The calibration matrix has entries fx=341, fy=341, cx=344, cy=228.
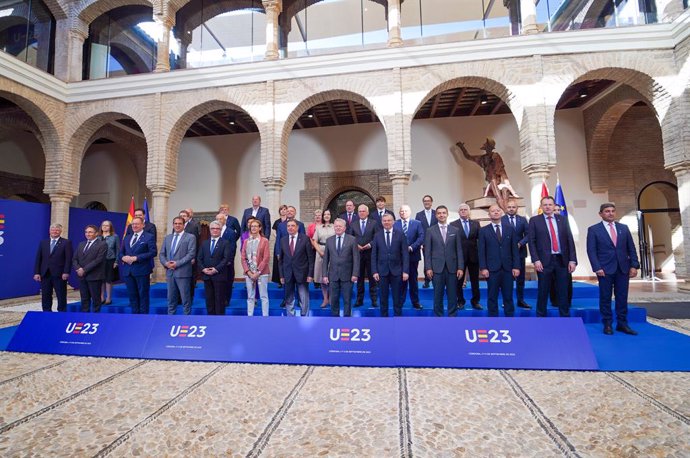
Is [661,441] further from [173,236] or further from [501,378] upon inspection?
A: [173,236]

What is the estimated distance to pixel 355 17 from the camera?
27.2 feet

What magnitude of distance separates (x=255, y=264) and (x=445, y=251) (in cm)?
239

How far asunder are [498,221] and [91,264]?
5.34m

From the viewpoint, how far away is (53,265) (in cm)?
486

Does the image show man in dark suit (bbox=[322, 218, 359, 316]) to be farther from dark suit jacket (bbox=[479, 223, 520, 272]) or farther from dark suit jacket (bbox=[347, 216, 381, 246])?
dark suit jacket (bbox=[479, 223, 520, 272])

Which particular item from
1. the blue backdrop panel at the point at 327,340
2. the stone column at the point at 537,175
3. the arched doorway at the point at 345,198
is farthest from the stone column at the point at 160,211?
the stone column at the point at 537,175

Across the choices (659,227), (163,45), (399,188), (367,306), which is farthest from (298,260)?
(659,227)

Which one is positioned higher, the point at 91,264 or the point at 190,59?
the point at 190,59

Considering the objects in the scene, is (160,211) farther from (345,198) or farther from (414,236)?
(414,236)

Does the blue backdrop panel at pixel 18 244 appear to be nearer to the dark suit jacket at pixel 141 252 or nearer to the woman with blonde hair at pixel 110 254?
the woman with blonde hair at pixel 110 254

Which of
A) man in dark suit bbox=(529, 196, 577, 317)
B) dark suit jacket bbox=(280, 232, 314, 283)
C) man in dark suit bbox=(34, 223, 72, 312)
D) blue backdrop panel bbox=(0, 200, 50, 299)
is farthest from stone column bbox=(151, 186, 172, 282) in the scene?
man in dark suit bbox=(529, 196, 577, 317)

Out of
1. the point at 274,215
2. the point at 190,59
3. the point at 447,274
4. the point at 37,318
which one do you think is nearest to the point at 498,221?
the point at 447,274

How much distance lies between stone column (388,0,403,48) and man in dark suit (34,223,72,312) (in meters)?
7.10

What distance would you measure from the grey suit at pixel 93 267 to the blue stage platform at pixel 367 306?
0.58 m
